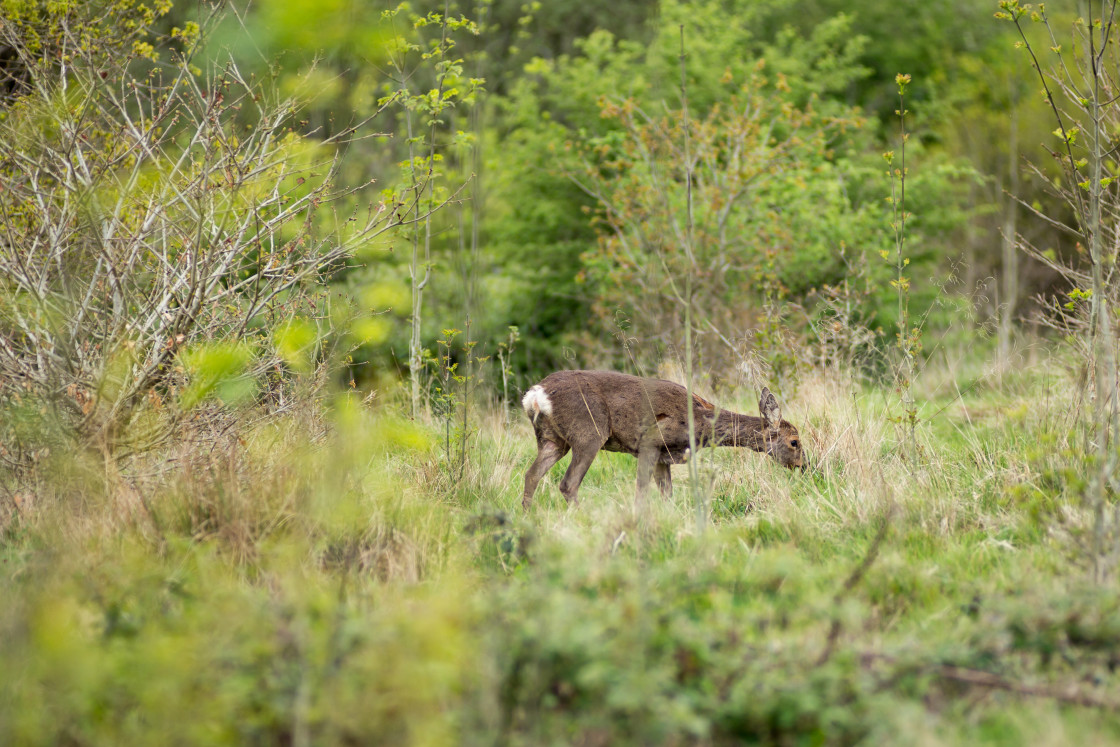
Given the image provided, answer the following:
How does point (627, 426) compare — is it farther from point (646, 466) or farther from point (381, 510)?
point (381, 510)

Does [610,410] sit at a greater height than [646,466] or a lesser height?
greater

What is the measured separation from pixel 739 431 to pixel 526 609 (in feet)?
13.7

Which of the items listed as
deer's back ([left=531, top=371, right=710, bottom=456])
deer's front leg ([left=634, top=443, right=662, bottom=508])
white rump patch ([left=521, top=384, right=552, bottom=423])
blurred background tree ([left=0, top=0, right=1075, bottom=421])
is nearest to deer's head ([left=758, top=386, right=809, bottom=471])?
deer's back ([left=531, top=371, right=710, bottom=456])

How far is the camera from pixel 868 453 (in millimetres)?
6555

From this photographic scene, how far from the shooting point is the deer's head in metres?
7.04

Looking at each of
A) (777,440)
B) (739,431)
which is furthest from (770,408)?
(739,431)

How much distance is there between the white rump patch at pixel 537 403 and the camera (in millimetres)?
6910

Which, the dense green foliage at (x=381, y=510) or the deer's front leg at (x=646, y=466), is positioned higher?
the dense green foliage at (x=381, y=510)

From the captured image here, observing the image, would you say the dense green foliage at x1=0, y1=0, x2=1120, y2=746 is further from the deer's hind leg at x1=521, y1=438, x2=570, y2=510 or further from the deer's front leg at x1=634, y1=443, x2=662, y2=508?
the deer's front leg at x1=634, y1=443, x2=662, y2=508

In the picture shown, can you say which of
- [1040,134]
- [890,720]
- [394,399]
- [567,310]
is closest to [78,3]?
[394,399]

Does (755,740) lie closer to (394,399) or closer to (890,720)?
(890,720)

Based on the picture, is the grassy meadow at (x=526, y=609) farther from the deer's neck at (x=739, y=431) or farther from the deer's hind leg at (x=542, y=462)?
the deer's neck at (x=739, y=431)

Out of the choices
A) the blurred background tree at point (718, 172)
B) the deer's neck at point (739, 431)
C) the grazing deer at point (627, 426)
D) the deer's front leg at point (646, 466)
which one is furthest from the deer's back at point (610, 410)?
the blurred background tree at point (718, 172)

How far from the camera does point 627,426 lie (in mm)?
7027
